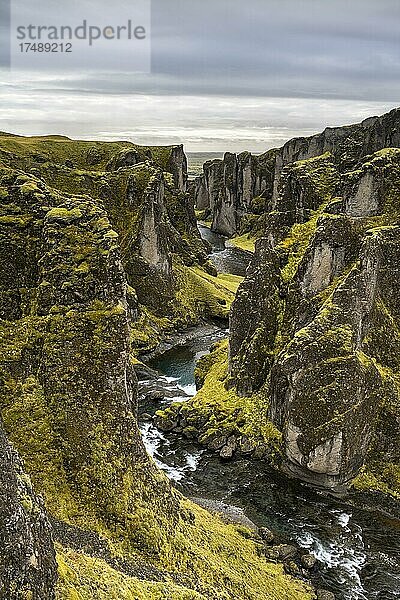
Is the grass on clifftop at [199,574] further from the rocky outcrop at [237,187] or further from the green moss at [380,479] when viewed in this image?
the rocky outcrop at [237,187]

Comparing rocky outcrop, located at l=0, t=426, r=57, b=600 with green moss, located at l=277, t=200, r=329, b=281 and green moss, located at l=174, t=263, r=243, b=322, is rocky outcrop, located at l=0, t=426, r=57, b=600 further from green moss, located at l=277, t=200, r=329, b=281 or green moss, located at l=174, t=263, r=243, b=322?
green moss, located at l=174, t=263, r=243, b=322

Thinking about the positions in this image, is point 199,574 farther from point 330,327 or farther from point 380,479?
point 330,327

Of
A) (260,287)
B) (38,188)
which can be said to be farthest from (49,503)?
(260,287)

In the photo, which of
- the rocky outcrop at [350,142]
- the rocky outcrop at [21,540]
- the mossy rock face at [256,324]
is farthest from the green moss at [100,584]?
the rocky outcrop at [350,142]

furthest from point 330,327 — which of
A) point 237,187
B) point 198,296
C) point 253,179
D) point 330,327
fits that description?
point 253,179

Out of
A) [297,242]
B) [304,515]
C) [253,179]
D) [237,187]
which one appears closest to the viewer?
[304,515]

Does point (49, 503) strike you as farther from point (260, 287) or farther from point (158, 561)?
point (260, 287)
